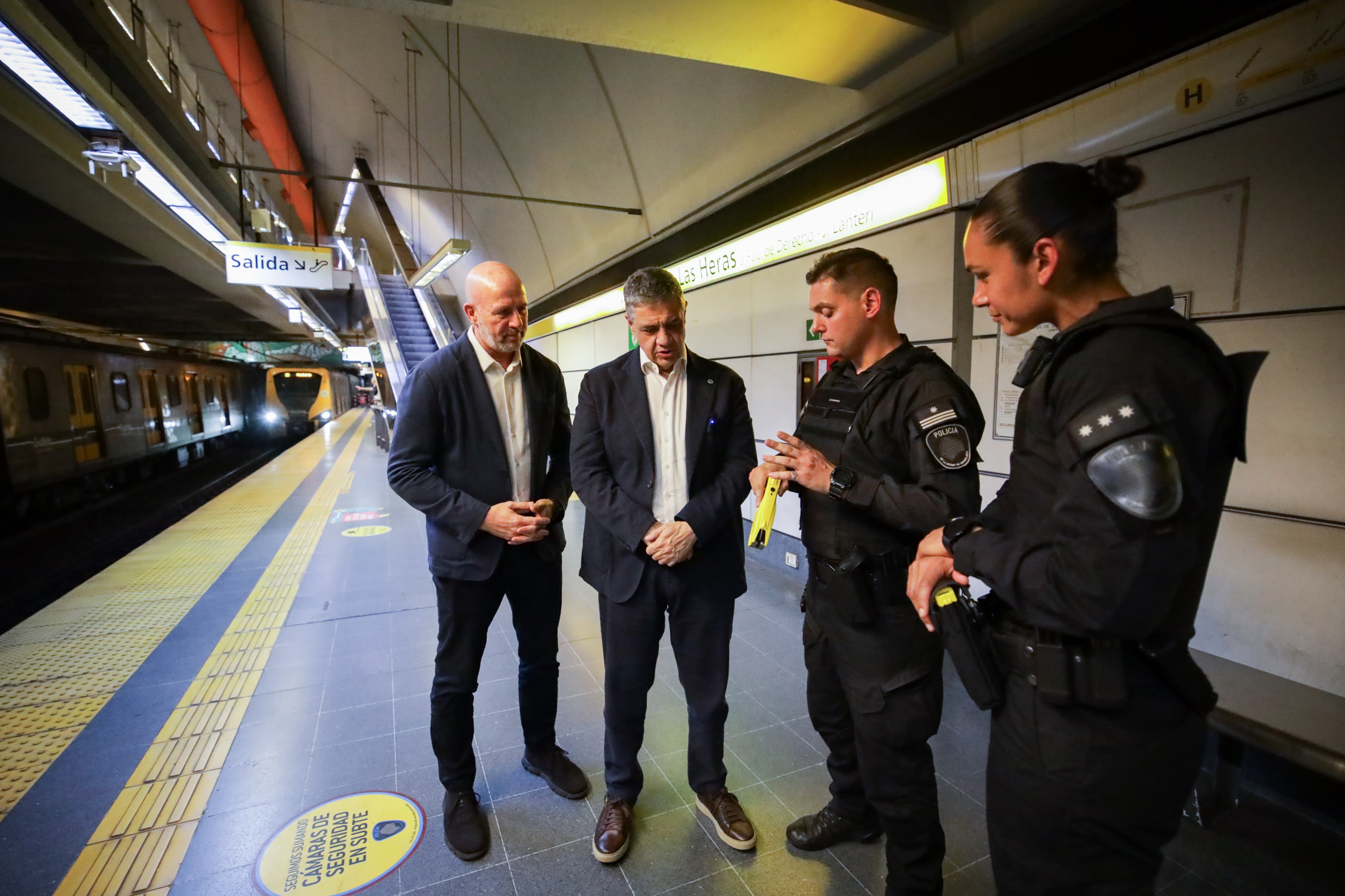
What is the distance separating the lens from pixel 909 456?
1.66 meters

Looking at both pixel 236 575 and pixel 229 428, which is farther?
pixel 229 428

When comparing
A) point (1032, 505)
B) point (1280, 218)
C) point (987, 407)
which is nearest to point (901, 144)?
point (987, 407)

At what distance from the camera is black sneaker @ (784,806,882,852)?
2105mm

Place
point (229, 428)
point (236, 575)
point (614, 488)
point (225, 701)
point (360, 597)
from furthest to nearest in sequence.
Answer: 1. point (229, 428)
2. point (236, 575)
3. point (360, 597)
4. point (225, 701)
5. point (614, 488)

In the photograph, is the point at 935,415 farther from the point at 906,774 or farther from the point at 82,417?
the point at 82,417

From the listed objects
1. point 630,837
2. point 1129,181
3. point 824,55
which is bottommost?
point 630,837

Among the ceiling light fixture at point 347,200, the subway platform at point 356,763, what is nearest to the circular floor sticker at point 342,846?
the subway platform at point 356,763

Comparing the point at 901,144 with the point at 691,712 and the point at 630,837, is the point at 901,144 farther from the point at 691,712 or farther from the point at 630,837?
the point at 630,837

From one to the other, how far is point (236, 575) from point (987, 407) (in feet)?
20.2

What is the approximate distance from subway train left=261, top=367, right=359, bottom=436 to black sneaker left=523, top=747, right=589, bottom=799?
79.0 feet

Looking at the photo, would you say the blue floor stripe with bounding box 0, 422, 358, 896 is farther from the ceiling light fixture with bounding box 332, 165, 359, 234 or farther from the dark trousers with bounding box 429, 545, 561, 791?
the ceiling light fixture with bounding box 332, 165, 359, 234

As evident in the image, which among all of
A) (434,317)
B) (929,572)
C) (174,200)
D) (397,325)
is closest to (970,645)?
(929,572)

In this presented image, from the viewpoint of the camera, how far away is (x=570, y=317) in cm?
1010

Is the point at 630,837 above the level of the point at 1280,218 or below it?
below
